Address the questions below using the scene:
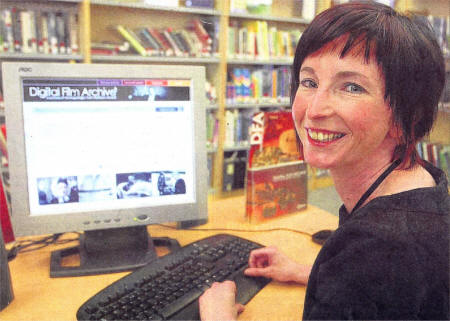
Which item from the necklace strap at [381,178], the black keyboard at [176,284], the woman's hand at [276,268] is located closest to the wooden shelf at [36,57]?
the black keyboard at [176,284]

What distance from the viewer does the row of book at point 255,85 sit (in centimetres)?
320

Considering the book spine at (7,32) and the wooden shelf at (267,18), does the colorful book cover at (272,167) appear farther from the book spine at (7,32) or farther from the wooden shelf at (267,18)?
the wooden shelf at (267,18)

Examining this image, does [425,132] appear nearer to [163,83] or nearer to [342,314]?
[342,314]

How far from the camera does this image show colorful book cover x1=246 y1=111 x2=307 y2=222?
1.21 m

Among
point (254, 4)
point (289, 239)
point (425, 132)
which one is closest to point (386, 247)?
point (425, 132)

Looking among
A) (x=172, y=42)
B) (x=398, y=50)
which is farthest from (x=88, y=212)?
(x=172, y=42)

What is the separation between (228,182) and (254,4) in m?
1.37

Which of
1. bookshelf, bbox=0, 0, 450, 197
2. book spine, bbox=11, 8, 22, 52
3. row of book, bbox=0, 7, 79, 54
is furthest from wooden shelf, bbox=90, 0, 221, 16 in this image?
book spine, bbox=11, 8, 22, 52

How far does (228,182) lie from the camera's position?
Result: 3264mm

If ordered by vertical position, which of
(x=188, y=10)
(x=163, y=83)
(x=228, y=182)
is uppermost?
(x=188, y=10)

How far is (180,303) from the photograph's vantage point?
779 mm

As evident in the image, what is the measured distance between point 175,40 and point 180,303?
2.46 meters

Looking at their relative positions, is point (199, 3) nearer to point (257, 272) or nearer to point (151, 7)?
point (151, 7)

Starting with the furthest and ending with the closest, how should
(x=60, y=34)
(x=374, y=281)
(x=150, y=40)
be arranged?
(x=150, y=40) → (x=60, y=34) → (x=374, y=281)
